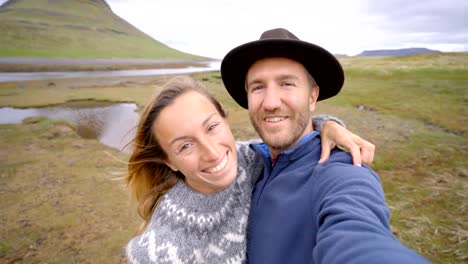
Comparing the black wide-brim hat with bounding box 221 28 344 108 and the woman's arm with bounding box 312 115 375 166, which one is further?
the black wide-brim hat with bounding box 221 28 344 108

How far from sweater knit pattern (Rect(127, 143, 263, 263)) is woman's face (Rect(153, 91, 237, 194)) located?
15 centimetres

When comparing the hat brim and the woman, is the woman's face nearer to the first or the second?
the woman

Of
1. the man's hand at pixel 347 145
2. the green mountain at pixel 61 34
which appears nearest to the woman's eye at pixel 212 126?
the man's hand at pixel 347 145

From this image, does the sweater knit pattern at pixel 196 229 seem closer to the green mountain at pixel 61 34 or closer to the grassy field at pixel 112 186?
the grassy field at pixel 112 186

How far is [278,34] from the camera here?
2.23 metres

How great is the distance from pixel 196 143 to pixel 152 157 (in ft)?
2.17

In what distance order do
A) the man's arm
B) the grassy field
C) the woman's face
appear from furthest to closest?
the grassy field
the woman's face
the man's arm

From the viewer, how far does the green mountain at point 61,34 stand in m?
79.8

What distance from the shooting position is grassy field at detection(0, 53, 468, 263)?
488cm

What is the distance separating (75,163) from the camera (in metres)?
8.86

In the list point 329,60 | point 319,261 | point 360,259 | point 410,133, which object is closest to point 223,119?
point 329,60

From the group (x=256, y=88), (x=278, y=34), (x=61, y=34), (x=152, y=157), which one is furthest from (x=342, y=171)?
(x=61, y=34)

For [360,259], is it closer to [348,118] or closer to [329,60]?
[329,60]

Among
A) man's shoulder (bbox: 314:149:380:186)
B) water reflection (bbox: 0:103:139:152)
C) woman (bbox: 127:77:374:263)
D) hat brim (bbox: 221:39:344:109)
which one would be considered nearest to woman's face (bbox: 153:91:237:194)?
woman (bbox: 127:77:374:263)
